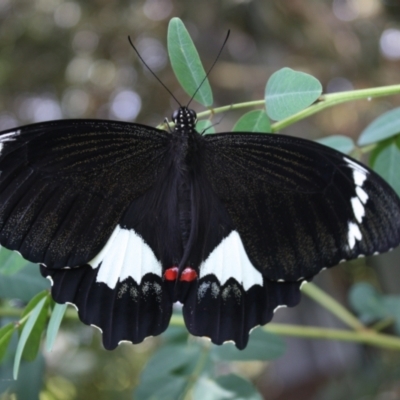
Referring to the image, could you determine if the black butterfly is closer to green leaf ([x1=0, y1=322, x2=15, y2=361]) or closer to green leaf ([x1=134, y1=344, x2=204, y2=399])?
green leaf ([x1=0, y1=322, x2=15, y2=361])

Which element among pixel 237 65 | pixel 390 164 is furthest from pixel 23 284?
pixel 237 65

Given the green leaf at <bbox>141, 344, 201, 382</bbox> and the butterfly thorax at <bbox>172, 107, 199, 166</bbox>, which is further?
the green leaf at <bbox>141, 344, 201, 382</bbox>

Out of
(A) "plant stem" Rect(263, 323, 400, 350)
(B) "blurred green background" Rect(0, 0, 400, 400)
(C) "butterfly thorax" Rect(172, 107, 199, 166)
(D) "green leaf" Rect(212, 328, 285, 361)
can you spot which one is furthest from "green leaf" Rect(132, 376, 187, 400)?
(B) "blurred green background" Rect(0, 0, 400, 400)

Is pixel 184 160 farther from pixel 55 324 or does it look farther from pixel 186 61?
pixel 55 324

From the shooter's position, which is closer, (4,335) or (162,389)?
(4,335)

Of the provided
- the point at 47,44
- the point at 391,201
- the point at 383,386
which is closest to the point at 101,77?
the point at 47,44

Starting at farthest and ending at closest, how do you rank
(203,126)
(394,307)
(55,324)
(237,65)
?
(237,65)
(394,307)
(203,126)
(55,324)

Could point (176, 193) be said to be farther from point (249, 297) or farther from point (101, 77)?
point (101, 77)
